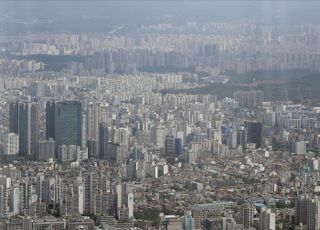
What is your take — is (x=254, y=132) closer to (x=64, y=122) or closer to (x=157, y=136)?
(x=157, y=136)

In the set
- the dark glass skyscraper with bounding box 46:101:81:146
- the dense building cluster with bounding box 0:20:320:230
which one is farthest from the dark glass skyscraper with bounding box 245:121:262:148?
the dark glass skyscraper with bounding box 46:101:81:146

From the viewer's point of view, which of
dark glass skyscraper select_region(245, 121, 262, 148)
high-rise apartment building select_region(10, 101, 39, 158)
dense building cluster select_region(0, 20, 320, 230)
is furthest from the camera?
dark glass skyscraper select_region(245, 121, 262, 148)

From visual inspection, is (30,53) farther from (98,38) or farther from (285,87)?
(285,87)

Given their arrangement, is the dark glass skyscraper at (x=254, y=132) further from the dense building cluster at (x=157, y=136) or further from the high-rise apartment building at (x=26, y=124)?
the high-rise apartment building at (x=26, y=124)

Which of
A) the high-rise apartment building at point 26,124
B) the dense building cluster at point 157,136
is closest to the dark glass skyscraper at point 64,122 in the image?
the dense building cluster at point 157,136

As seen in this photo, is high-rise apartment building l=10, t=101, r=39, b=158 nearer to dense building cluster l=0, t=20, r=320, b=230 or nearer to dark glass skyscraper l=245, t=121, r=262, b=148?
dense building cluster l=0, t=20, r=320, b=230

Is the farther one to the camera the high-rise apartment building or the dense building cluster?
the high-rise apartment building

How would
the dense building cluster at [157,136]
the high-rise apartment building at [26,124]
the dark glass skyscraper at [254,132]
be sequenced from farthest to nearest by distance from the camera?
the dark glass skyscraper at [254,132]
the high-rise apartment building at [26,124]
the dense building cluster at [157,136]

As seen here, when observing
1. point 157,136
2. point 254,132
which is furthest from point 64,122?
point 254,132

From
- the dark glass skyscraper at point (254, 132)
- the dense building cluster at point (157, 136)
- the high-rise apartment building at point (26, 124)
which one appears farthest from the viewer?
the dark glass skyscraper at point (254, 132)

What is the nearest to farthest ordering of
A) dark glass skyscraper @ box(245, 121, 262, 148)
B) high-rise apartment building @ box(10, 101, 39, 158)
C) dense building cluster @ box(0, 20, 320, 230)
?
dense building cluster @ box(0, 20, 320, 230) → high-rise apartment building @ box(10, 101, 39, 158) → dark glass skyscraper @ box(245, 121, 262, 148)

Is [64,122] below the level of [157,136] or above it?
above
